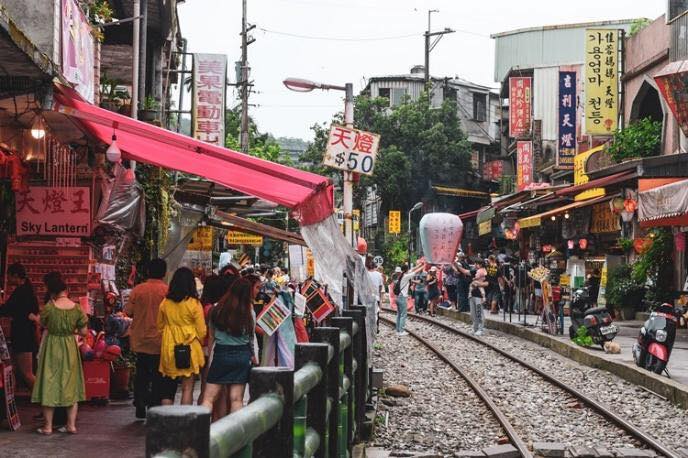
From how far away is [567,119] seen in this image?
3203 centimetres

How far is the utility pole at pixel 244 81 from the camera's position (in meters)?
34.1

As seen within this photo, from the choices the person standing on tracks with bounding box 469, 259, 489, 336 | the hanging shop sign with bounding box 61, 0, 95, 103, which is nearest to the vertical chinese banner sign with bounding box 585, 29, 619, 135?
the person standing on tracks with bounding box 469, 259, 489, 336

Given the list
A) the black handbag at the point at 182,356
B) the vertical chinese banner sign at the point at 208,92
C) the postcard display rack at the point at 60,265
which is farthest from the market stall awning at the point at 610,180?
the black handbag at the point at 182,356

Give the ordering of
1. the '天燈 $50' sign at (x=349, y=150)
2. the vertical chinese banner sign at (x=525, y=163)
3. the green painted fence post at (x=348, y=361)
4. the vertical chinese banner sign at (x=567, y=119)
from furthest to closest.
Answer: the vertical chinese banner sign at (x=525, y=163) → the vertical chinese banner sign at (x=567, y=119) → the '天燈 $50' sign at (x=349, y=150) → the green painted fence post at (x=348, y=361)

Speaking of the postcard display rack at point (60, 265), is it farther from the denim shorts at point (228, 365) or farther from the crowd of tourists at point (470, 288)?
the crowd of tourists at point (470, 288)

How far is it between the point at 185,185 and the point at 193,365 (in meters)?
9.66

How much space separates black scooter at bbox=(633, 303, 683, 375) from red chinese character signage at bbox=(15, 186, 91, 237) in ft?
28.4

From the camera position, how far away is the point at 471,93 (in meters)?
60.1

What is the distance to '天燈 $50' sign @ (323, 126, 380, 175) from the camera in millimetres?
16828

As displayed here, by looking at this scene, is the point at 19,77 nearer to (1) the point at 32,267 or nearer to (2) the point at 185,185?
(1) the point at 32,267

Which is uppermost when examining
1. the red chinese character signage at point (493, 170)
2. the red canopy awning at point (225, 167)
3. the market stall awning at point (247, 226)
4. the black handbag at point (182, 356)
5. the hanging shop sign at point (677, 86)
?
the red chinese character signage at point (493, 170)

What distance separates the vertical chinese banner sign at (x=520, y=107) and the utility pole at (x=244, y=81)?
10.9m

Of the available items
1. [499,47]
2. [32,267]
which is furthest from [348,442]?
[499,47]

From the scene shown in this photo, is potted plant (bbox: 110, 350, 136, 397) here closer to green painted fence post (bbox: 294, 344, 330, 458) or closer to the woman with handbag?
the woman with handbag
